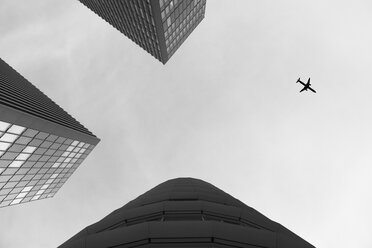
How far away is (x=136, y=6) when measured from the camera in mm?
53062

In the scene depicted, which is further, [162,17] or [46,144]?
[162,17]

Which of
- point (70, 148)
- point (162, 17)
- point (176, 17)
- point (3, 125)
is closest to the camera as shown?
point (3, 125)

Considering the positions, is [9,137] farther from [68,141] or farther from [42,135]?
[68,141]

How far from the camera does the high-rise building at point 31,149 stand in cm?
2725

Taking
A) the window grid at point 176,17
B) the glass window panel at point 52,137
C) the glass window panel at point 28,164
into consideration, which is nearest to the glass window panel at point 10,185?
the glass window panel at point 28,164

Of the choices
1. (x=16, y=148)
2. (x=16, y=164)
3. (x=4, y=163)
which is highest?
(x=16, y=148)

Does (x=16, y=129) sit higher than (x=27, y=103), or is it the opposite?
(x=27, y=103)

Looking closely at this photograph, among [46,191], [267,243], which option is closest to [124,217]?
[267,243]

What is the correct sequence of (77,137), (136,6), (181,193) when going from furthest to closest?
(136,6), (77,137), (181,193)

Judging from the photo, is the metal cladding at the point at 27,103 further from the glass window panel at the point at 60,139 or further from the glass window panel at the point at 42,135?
the glass window panel at the point at 60,139

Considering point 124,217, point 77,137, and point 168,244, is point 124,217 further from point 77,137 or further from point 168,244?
point 77,137

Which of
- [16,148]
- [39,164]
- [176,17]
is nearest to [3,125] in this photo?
[16,148]

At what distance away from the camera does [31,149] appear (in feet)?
105

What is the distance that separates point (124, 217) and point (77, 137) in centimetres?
2875
